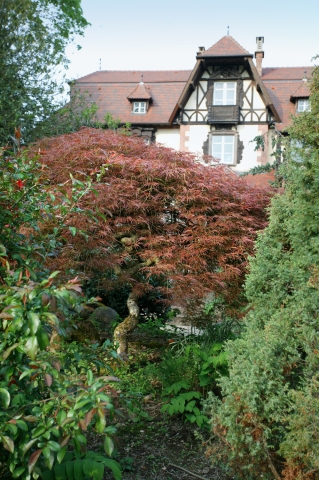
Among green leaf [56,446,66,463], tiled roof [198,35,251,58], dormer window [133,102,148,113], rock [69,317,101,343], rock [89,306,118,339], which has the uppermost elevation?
tiled roof [198,35,251,58]

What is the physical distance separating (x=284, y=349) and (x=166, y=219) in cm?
231

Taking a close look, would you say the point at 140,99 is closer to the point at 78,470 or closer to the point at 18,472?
the point at 78,470

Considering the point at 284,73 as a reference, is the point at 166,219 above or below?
below

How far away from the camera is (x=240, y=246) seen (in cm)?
455

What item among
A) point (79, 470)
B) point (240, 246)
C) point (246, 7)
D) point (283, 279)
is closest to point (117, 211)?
point (240, 246)

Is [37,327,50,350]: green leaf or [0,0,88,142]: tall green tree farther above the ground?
[0,0,88,142]: tall green tree

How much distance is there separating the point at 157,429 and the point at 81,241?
5.96 ft

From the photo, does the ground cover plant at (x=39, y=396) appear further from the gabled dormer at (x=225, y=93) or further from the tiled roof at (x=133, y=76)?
the tiled roof at (x=133, y=76)

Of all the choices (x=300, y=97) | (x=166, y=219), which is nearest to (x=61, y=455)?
(x=166, y=219)

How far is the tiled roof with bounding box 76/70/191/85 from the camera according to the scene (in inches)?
956

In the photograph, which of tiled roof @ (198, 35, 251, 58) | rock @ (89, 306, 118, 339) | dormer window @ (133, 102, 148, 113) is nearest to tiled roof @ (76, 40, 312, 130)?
tiled roof @ (198, 35, 251, 58)

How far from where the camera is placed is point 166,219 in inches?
193

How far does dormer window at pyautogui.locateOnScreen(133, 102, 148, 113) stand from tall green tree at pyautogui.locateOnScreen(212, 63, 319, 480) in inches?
767

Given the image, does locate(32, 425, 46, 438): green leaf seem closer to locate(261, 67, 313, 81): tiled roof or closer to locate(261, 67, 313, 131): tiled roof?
locate(261, 67, 313, 131): tiled roof
